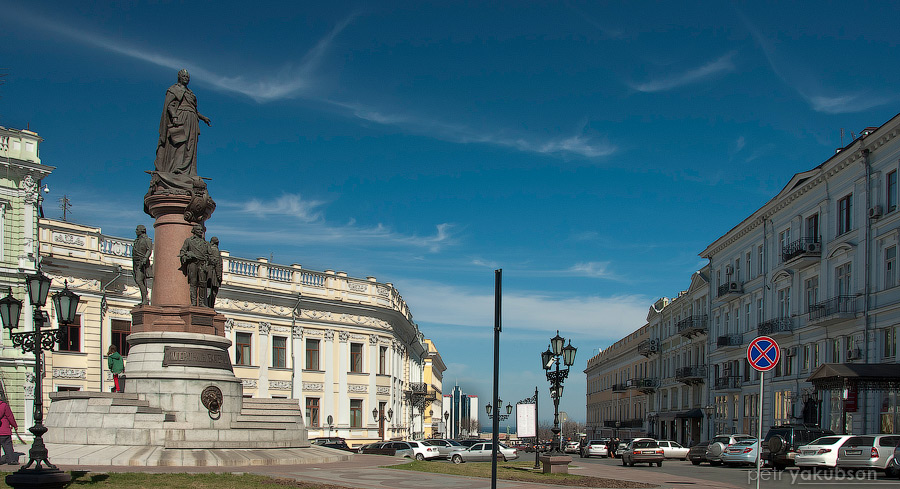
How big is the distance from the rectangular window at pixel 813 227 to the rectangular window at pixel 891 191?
25.1 feet

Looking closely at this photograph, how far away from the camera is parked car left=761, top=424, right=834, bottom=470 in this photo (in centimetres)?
3081

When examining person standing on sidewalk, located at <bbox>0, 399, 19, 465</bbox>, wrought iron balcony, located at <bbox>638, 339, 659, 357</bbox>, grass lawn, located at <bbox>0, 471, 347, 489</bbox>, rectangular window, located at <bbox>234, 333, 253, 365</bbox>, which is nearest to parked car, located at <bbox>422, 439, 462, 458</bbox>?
rectangular window, located at <bbox>234, 333, 253, 365</bbox>

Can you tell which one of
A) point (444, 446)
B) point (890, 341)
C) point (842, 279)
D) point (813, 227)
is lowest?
point (444, 446)

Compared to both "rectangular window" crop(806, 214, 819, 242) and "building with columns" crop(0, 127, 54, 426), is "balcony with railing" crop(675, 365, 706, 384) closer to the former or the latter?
"rectangular window" crop(806, 214, 819, 242)

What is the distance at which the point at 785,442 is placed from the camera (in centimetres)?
3228

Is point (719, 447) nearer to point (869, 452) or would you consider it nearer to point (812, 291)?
point (869, 452)

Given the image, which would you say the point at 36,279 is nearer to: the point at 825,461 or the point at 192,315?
the point at 192,315

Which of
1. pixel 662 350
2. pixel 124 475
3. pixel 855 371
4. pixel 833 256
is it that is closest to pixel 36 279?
pixel 124 475

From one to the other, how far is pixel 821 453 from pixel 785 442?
15.7 feet

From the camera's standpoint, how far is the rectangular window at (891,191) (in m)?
37.2

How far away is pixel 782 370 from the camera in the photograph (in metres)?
49.4

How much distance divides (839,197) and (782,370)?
11.6 m

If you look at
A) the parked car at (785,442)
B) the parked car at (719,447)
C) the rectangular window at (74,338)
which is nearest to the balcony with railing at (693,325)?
the parked car at (719,447)

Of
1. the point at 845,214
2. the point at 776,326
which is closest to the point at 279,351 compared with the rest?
the point at 776,326
